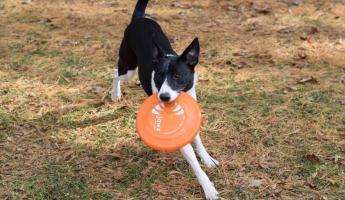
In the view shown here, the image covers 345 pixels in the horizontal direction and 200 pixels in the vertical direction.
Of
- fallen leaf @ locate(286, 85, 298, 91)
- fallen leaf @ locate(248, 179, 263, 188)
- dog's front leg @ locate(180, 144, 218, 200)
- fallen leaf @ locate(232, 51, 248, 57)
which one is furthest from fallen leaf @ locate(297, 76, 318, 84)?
dog's front leg @ locate(180, 144, 218, 200)

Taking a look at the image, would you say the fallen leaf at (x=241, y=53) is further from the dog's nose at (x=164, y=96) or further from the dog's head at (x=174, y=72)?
the dog's nose at (x=164, y=96)

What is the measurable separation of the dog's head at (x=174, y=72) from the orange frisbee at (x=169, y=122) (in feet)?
0.46

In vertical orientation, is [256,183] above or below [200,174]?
below

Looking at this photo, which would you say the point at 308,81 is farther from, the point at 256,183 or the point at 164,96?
the point at 164,96

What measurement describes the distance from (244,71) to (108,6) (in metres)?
4.31

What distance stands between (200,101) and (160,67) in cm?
206

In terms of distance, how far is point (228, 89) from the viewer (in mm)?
6727

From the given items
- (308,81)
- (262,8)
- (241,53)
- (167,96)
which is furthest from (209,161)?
(262,8)

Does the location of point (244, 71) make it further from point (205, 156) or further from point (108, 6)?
point (108, 6)

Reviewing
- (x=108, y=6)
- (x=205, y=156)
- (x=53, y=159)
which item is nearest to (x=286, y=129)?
(x=205, y=156)

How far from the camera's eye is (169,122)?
14.9 ft

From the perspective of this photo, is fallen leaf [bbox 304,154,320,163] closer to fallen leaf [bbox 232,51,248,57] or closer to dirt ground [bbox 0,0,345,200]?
dirt ground [bbox 0,0,345,200]

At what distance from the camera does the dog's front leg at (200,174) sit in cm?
447

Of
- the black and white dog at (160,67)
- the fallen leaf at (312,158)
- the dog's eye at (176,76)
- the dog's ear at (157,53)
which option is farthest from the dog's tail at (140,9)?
the fallen leaf at (312,158)
